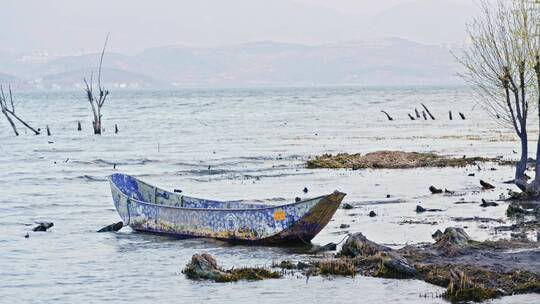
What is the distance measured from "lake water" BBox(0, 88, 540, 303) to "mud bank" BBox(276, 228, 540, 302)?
1.20ft

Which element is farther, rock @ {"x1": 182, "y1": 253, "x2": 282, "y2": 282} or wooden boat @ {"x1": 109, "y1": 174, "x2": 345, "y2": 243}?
wooden boat @ {"x1": 109, "y1": 174, "x2": 345, "y2": 243}

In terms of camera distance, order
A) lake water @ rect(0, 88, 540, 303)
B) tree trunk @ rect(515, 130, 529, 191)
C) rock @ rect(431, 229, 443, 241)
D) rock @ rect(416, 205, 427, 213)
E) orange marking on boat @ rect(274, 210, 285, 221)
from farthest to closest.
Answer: tree trunk @ rect(515, 130, 529, 191)
rock @ rect(416, 205, 427, 213)
orange marking on boat @ rect(274, 210, 285, 221)
rock @ rect(431, 229, 443, 241)
lake water @ rect(0, 88, 540, 303)

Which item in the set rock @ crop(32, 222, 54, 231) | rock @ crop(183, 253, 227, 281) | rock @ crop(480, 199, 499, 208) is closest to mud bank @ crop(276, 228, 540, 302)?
rock @ crop(183, 253, 227, 281)

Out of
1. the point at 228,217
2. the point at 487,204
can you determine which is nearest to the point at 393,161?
the point at 487,204

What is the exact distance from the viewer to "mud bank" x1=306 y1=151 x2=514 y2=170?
43.3 meters

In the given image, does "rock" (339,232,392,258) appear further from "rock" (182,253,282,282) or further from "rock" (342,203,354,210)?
"rock" (342,203,354,210)

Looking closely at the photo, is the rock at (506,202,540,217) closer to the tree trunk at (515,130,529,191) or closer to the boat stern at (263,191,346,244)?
the tree trunk at (515,130,529,191)

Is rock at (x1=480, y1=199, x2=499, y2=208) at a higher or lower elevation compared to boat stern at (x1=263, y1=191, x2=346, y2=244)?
lower

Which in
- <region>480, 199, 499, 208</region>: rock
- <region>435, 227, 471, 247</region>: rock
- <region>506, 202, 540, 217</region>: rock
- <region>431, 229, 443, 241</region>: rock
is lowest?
<region>480, 199, 499, 208</region>: rock

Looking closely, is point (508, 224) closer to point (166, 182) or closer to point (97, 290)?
point (97, 290)

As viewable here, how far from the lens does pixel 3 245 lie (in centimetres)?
2614

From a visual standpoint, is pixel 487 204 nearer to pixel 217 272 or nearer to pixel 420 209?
pixel 420 209

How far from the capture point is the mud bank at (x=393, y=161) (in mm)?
43312

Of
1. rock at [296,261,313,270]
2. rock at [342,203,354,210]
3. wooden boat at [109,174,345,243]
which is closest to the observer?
rock at [296,261,313,270]
